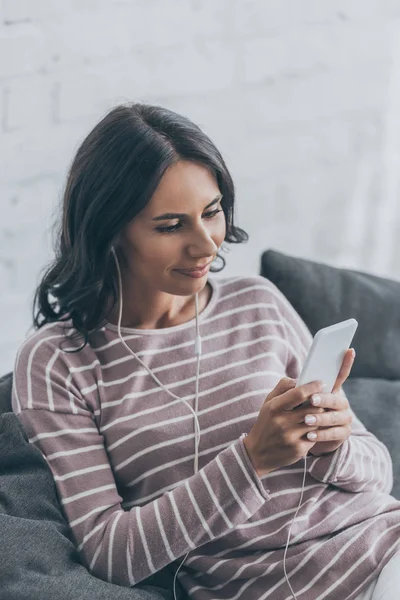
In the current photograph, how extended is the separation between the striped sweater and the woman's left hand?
0.21 feet

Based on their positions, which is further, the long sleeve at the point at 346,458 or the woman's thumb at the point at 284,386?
the long sleeve at the point at 346,458

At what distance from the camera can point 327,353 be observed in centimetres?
115

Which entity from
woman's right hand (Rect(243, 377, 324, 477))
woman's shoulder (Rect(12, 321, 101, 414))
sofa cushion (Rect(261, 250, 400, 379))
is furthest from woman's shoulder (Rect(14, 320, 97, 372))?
sofa cushion (Rect(261, 250, 400, 379))

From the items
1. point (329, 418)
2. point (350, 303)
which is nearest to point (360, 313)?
point (350, 303)

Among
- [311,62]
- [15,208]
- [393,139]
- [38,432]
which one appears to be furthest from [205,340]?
[393,139]

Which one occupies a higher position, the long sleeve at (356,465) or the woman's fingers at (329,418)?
the woman's fingers at (329,418)

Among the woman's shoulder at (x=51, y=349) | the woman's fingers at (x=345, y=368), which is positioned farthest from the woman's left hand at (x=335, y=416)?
the woman's shoulder at (x=51, y=349)

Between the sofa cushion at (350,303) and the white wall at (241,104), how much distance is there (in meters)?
0.46

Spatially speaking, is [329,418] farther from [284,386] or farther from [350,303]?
[350,303]

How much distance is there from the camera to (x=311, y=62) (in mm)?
2170

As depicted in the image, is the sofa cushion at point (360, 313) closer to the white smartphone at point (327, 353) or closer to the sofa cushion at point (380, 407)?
the sofa cushion at point (380, 407)

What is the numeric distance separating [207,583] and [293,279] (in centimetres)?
62

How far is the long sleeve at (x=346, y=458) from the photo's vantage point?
4.21ft

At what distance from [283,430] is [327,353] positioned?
0.36 ft
